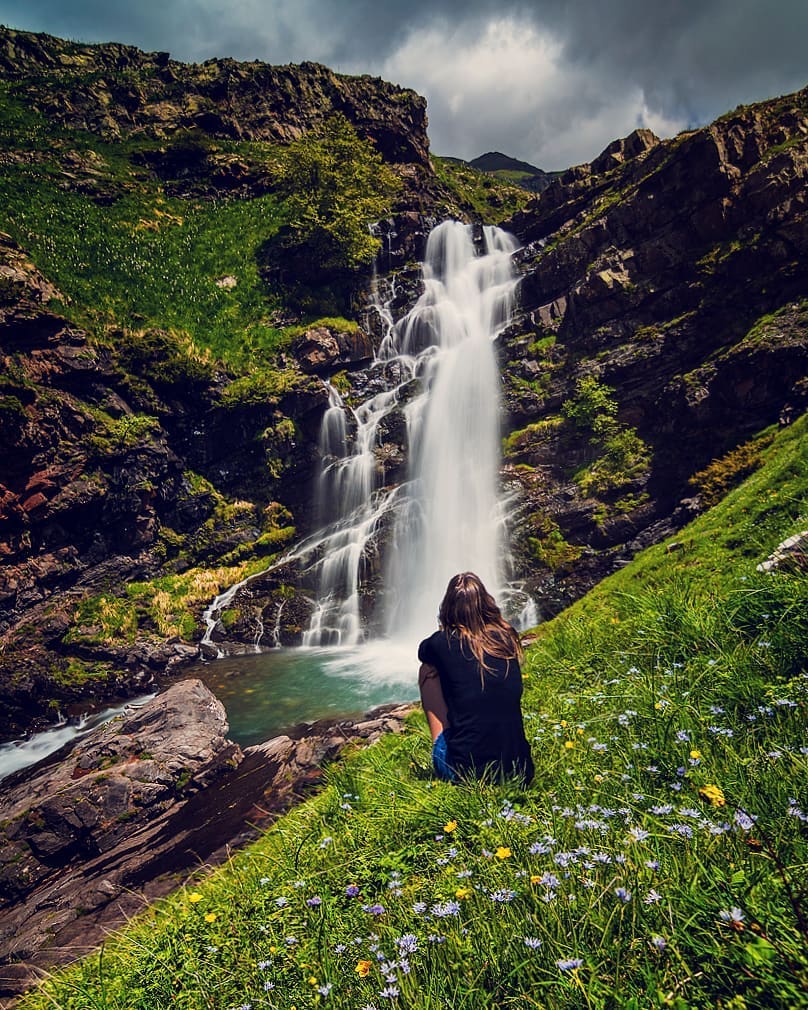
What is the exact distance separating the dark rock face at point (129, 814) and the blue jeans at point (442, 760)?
4.11m

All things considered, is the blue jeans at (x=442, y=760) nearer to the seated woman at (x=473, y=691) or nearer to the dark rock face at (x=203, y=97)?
the seated woman at (x=473, y=691)

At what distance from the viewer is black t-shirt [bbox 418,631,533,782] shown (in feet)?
10.4

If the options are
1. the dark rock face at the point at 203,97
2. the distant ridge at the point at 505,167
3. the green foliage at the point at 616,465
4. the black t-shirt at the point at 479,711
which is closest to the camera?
the black t-shirt at the point at 479,711

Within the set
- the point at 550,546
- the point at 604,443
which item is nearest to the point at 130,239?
the point at 604,443

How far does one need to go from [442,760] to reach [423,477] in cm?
1943

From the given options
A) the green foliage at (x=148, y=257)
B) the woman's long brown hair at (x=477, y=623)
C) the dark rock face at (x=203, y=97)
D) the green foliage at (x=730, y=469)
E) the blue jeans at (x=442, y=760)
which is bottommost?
the blue jeans at (x=442, y=760)

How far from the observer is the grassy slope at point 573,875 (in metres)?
1.41

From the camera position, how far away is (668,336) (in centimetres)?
1895

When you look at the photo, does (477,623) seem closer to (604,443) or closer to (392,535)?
(392,535)

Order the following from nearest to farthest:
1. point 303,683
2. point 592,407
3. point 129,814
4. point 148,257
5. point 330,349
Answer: point 129,814 < point 303,683 < point 592,407 < point 330,349 < point 148,257

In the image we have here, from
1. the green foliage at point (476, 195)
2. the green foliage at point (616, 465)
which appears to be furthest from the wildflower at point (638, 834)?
the green foliage at point (476, 195)

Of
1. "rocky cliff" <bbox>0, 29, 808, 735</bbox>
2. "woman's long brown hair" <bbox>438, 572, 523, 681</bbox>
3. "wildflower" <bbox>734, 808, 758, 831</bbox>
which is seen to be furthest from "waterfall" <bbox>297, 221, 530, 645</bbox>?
"wildflower" <bbox>734, 808, 758, 831</bbox>

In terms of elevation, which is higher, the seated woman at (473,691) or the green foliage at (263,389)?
the green foliage at (263,389)

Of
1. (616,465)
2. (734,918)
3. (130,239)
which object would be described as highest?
(130,239)
